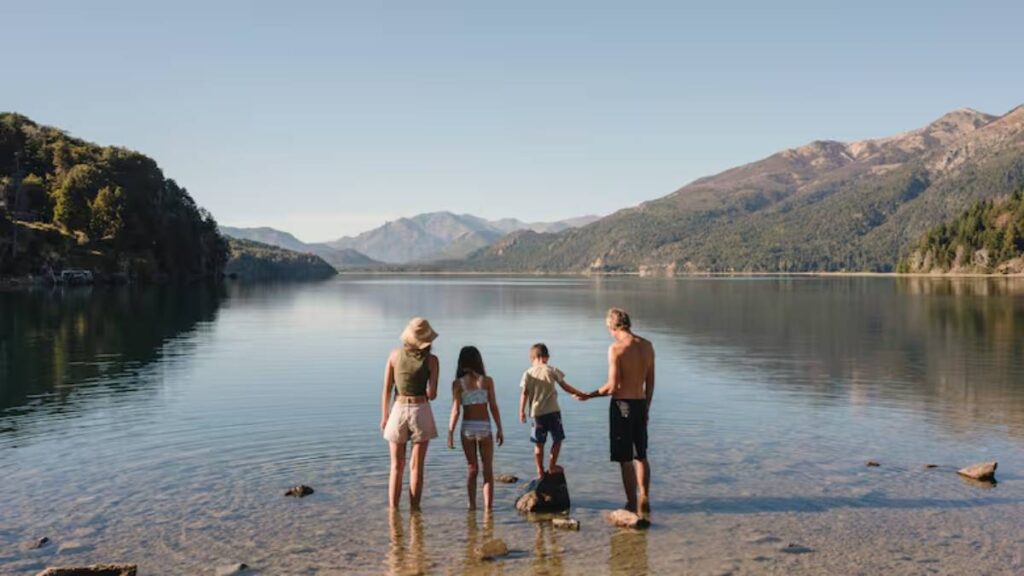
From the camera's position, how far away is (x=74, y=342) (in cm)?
4697

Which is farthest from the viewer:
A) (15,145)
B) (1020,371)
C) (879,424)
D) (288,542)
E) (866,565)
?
(15,145)

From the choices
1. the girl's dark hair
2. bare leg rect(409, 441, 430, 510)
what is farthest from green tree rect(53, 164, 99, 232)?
the girl's dark hair

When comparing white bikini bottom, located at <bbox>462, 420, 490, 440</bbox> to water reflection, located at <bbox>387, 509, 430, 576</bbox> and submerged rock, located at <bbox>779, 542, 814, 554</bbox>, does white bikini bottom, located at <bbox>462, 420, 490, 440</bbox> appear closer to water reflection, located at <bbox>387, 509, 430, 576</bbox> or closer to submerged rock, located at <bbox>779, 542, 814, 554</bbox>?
water reflection, located at <bbox>387, 509, 430, 576</bbox>

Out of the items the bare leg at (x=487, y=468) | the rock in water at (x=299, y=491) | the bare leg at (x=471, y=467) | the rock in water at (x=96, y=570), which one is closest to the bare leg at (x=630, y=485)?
the bare leg at (x=487, y=468)

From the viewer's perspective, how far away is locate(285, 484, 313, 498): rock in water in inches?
625

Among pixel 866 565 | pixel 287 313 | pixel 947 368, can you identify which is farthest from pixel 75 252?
pixel 866 565

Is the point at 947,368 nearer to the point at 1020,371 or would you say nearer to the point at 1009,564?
the point at 1020,371

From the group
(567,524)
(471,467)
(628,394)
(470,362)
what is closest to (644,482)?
(628,394)

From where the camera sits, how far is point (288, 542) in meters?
13.2

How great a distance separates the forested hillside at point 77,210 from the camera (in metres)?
153

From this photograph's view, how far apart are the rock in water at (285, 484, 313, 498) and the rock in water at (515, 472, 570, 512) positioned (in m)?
4.18

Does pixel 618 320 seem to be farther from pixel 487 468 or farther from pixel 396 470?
pixel 396 470

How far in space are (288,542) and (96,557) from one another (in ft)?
9.17

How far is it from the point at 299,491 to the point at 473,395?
426 centimetres
